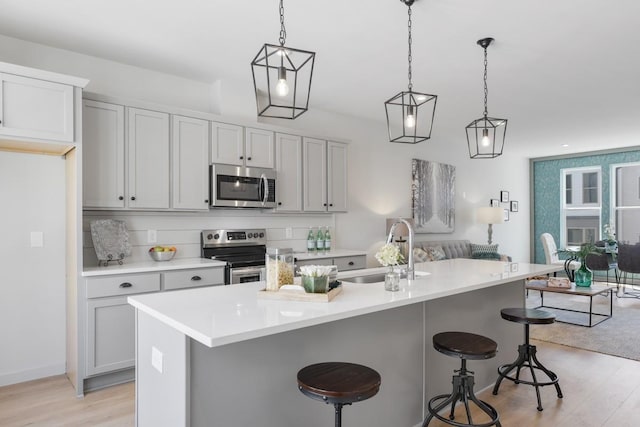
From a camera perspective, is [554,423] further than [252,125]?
No

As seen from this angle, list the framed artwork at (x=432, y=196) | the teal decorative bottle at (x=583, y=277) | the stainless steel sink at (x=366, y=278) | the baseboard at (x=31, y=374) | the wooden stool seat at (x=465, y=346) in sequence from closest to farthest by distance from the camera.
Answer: the wooden stool seat at (x=465, y=346)
the stainless steel sink at (x=366, y=278)
the baseboard at (x=31, y=374)
the teal decorative bottle at (x=583, y=277)
the framed artwork at (x=432, y=196)

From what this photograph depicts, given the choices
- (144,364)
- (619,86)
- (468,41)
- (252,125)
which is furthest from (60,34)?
(619,86)

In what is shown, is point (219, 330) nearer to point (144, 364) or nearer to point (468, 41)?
point (144, 364)

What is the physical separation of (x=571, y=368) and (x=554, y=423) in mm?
1144

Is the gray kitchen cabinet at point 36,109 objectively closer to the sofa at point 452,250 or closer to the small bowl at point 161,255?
the small bowl at point 161,255

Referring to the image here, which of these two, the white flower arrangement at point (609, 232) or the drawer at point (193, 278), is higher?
the white flower arrangement at point (609, 232)

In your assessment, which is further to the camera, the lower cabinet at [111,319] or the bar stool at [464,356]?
the lower cabinet at [111,319]

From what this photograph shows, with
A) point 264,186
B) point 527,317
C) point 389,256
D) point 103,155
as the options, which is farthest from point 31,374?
point 527,317

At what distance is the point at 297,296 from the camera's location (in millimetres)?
1875

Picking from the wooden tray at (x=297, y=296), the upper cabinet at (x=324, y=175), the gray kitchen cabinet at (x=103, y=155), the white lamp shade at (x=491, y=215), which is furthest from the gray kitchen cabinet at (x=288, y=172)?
the white lamp shade at (x=491, y=215)

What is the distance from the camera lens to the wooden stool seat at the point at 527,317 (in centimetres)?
278

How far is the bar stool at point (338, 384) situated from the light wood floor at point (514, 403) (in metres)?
1.11

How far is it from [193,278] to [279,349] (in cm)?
175

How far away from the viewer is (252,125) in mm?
Answer: 4090
